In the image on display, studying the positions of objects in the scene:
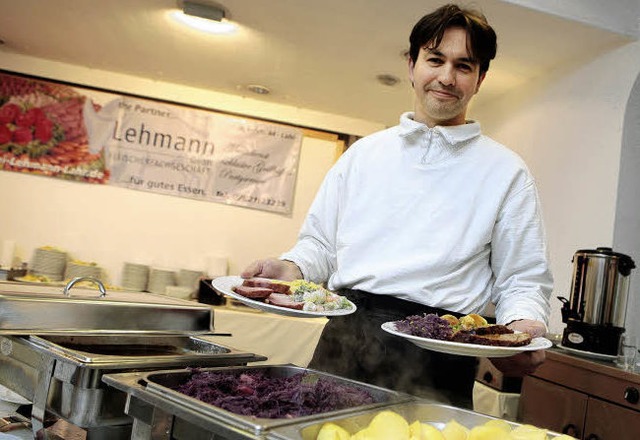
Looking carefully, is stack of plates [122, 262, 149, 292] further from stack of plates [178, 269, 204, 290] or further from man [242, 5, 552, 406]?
man [242, 5, 552, 406]

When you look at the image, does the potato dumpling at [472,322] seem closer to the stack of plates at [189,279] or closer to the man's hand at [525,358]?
the man's hand at [525,358]

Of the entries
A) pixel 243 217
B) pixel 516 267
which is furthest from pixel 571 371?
pixel 243 217

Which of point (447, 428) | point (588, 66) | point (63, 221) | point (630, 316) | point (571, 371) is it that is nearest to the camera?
point (447, 428)

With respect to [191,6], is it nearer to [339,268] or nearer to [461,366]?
[339,268]

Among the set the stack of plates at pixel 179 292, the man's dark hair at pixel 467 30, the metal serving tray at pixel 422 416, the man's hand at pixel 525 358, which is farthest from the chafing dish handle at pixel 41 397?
the stack of plates at pixel 179 292

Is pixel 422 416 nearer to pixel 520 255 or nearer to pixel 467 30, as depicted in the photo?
pixel 520 255

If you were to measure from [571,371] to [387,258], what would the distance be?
1.52 metres

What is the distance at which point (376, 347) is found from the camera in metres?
1.67

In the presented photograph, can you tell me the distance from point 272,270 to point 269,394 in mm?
628

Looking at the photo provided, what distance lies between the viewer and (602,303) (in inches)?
112

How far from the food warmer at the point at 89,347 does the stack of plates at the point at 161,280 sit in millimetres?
3353

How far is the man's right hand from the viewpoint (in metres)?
1.73

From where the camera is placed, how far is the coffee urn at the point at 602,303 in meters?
2.81

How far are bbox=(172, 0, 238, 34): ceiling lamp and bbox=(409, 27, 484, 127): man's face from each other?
228cm
